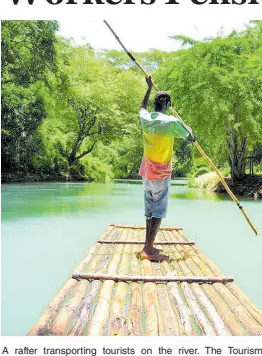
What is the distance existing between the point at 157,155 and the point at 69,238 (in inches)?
145

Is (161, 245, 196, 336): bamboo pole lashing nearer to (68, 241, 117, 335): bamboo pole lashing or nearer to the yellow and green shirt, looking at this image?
(68, 241, 117, 335): bamboo pole lashing

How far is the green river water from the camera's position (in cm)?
416

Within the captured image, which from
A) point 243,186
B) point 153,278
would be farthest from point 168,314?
point 243,186

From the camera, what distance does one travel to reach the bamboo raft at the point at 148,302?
2459mm

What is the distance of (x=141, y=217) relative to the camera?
9.87m

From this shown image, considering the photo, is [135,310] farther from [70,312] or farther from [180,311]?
[70,312]

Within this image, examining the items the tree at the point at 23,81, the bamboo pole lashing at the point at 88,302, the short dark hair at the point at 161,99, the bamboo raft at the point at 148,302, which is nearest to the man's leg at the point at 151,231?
the bamboo raft at the point at 148,302

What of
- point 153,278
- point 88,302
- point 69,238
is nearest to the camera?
point 88,302

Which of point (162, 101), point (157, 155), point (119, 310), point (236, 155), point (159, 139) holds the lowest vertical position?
point (119, 310)

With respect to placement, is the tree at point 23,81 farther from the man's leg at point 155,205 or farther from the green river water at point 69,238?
the man's leg at point 155,205

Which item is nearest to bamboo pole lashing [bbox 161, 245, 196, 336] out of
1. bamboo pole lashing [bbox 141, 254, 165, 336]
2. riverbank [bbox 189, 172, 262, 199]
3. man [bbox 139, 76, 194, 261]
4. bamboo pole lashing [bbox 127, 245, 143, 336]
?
bamboo pole lashing [bbox 141, 254, 165, 336]

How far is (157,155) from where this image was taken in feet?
12.9

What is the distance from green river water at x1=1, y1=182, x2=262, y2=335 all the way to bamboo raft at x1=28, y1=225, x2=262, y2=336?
2.13 feet

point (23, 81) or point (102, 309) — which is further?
point (23, 81)
